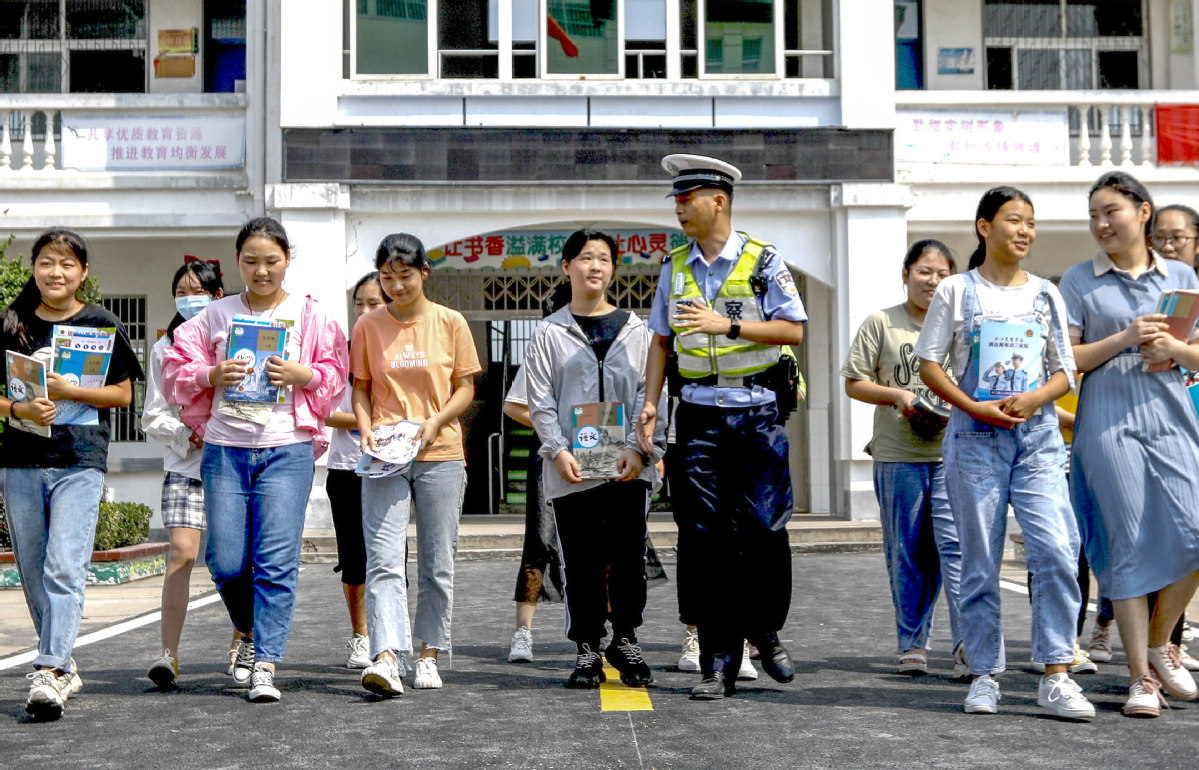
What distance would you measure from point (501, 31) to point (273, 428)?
1112cm

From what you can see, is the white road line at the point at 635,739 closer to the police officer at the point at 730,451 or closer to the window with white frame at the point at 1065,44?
the police officer at the point at 730,451

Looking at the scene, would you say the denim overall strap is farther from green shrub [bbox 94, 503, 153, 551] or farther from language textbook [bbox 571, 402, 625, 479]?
green shrub [bbox 94, 503, 153, 551]

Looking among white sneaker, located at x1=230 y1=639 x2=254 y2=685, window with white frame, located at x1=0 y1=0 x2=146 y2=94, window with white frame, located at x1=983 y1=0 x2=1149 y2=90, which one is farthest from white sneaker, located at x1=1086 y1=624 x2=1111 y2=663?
window with white frame, located at x1=0 y1=0 x2=146 y2=94

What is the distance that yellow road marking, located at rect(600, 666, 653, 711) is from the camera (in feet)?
19.3

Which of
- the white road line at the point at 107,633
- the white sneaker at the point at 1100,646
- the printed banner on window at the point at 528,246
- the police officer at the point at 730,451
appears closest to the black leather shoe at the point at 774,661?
the police officer at the point at 730,451

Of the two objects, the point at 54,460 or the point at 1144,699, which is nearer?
the point at 1144,699

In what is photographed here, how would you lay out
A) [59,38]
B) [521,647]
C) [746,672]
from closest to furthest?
[746,672] < [521,647] < [59,38]

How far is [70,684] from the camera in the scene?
628 centimetres

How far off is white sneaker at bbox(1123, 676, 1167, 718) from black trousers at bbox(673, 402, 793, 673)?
132cm

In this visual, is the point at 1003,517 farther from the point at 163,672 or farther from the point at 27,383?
the point at 27,383

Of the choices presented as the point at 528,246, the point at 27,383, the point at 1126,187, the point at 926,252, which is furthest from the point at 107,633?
the point at 528,246

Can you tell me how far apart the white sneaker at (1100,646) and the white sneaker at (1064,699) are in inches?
62.4

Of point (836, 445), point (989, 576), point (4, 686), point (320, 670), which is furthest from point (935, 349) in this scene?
point (836, 445)

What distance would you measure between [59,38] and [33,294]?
43.7 ft
